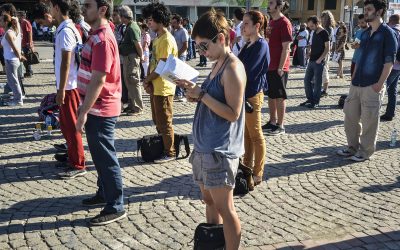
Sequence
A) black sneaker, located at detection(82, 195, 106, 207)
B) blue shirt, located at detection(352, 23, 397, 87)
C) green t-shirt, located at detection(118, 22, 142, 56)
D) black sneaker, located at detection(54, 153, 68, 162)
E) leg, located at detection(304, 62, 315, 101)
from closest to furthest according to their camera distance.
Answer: black sneaker, located at detection(82, 195, 106, 207)
blue shirt, located at detection(352, 23, 397, 87)
black sneaker, located at detection(54, 153, 68, 162)
green t-shirt, located at detection(118, 22, 142, 56)
leg, located at detection(304, 62, 315, 101)

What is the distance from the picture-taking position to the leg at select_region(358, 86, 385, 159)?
5.39 meters

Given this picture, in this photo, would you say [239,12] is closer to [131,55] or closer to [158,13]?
[131,55]

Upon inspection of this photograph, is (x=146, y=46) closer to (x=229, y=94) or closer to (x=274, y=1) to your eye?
(x=274, y=1)

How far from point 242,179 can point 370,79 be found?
2289 millimetres

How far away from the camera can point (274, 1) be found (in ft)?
21.1

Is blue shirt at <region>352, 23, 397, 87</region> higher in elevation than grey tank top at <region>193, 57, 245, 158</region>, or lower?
higher

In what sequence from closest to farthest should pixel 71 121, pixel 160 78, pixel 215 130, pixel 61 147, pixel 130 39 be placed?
pixel 215 130 → pixel 71 121 → pixel 160 78 → pixel 61 147 → pixel 130 39

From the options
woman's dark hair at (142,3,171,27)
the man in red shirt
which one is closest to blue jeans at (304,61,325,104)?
the man in red shirt

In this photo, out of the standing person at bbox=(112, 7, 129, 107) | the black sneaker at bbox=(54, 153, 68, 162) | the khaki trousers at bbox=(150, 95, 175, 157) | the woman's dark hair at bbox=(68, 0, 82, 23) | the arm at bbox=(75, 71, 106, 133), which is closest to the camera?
the arm at bbox=(75, 71, 106, 133)

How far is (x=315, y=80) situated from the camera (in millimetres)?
8914

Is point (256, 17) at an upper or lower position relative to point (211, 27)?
upper

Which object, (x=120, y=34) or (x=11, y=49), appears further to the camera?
(x=11, y=49)

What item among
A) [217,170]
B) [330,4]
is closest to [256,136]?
[217,170]

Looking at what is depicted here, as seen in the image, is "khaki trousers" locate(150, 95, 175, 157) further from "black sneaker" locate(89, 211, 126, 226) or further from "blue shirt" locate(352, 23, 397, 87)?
"blue shirt" locate(352, 23, 397, 87)
